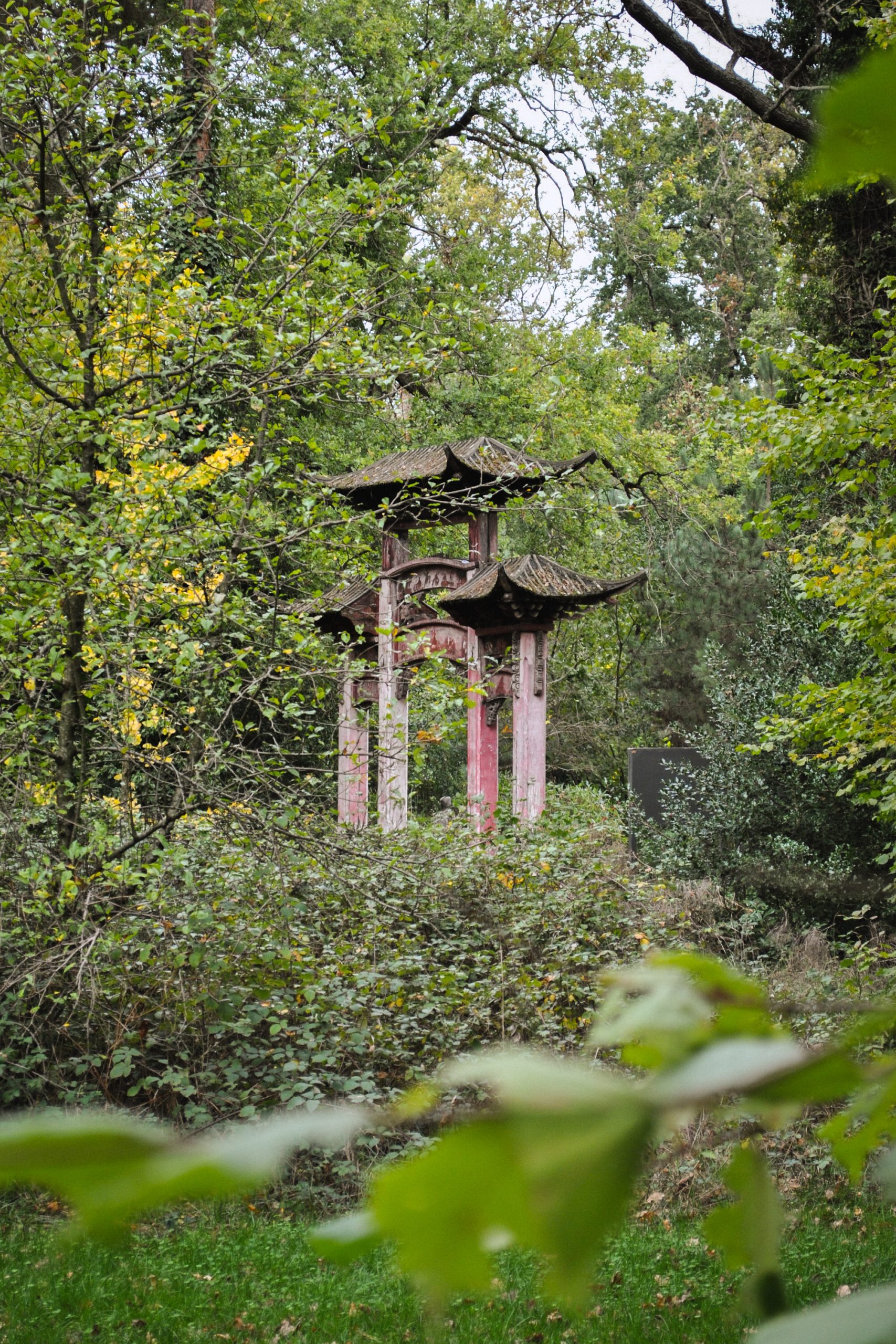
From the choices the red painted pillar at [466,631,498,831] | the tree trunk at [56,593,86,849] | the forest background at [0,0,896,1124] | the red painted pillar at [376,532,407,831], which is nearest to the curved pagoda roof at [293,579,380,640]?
the red painted pillar at [376,532,407,831]

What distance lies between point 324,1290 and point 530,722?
5671 millimetres

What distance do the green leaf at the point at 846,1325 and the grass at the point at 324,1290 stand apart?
323 cm

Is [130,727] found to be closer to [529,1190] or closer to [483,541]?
[529,1190]

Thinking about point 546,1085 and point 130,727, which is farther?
point 130,727

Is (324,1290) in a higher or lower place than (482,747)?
lower

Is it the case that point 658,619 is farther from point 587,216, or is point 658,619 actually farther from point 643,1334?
Answer: point 643,1334

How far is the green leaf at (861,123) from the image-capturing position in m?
0.18

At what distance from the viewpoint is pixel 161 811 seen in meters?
4.63

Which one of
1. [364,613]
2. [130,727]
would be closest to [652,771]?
[364,613]

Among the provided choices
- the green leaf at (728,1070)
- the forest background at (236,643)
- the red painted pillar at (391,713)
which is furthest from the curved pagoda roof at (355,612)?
the green leaf at (728,1070)

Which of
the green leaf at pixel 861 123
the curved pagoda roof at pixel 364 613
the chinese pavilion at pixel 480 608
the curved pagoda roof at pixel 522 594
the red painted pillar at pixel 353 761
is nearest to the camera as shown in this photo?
the green leaf at pixel 861 123

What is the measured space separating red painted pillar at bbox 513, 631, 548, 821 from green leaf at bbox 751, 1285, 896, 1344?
855 cm

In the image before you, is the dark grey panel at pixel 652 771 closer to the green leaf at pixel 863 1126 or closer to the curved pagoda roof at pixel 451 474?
the curved pagoda roof at pixel 451 474

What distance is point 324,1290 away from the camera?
3598 millimetres
